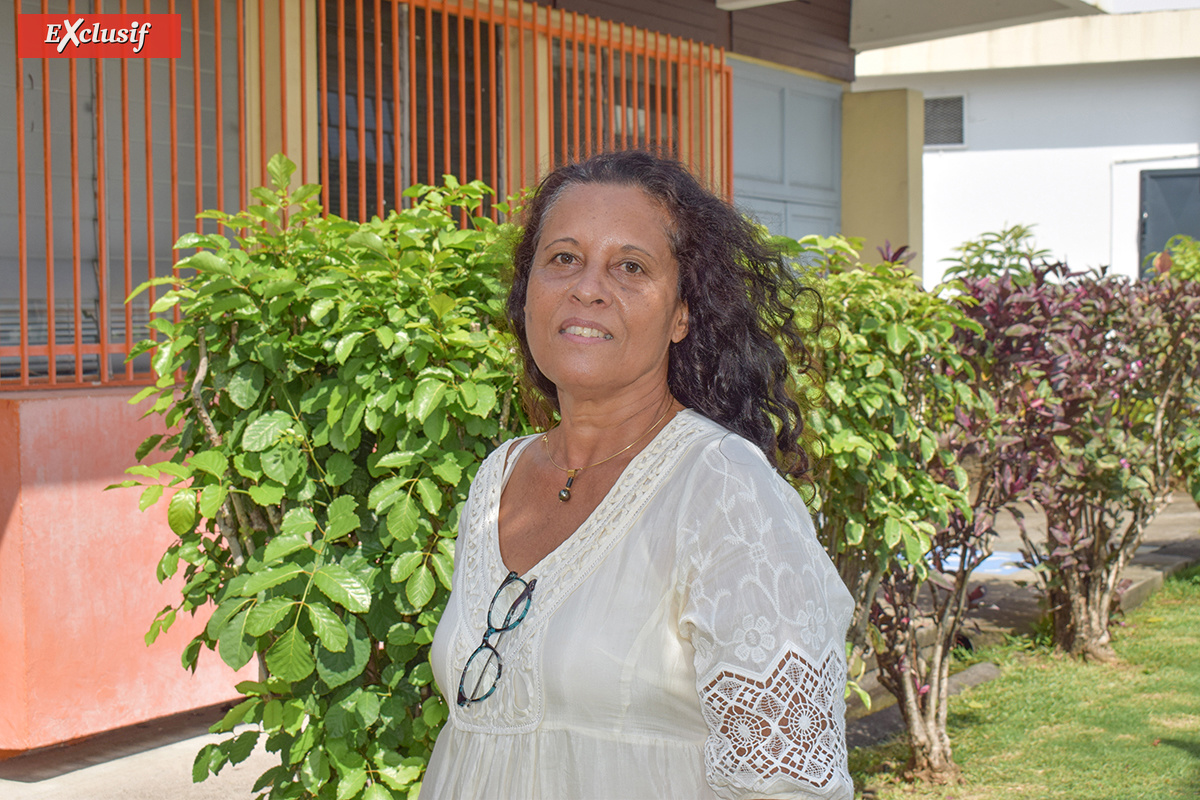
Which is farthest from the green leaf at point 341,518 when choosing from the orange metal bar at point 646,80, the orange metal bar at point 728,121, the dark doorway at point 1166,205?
the dark doorway at point 1166,205

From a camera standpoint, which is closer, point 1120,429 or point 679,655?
point 679,655

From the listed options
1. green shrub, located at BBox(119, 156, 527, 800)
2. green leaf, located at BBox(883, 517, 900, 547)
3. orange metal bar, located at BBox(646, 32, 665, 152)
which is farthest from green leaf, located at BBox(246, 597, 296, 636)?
orange metal bar, located at BBox(646, 32, 665, 152)

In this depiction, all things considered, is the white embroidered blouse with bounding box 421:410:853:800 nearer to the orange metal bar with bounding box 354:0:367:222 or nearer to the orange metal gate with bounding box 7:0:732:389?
the orange metal gate with bounding box 7:0:732:389

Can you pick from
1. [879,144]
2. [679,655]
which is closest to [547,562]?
[679,655]

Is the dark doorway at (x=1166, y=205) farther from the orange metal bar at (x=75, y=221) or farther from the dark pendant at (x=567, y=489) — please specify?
the dark pendant at (x=567, y=489)

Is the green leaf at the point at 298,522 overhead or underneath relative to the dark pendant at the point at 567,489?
underneath

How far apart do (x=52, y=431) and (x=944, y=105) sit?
15.0 m

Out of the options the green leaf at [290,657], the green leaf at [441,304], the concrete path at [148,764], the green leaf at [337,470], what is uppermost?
the green leaf at [441,304]

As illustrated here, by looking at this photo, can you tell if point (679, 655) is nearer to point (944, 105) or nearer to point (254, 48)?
point (254, 48)

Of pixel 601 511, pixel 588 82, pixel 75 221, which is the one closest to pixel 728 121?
pixel 588 82

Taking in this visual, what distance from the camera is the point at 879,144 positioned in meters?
9.94

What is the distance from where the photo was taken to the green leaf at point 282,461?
2467 millimetres

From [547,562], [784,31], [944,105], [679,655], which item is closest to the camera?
[679,655]

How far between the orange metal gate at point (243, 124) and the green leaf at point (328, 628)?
2.34 metres
